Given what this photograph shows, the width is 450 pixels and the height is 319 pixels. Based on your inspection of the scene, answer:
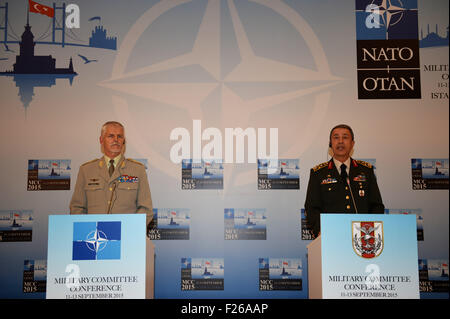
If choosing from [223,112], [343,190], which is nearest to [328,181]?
[343,190]

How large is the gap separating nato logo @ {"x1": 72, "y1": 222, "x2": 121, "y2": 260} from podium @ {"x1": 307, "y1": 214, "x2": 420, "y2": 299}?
100cm

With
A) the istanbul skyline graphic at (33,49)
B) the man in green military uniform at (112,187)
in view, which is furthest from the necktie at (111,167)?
the istanbul skyline graphic at (33,49)

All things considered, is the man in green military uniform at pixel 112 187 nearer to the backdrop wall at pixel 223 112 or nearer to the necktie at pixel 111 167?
the necktie at pixel 111 167

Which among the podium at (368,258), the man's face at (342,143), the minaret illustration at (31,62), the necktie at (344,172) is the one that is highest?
the minaret illustration at (31,62)

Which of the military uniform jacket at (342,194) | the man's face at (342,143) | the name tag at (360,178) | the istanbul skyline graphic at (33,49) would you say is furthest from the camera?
A: the istanbul skyline graphic at (33,49)

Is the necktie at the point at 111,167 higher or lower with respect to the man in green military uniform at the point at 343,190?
higher

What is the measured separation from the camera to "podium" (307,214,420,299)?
1.85 m

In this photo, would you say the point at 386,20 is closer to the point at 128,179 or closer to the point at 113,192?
the point at 128,179

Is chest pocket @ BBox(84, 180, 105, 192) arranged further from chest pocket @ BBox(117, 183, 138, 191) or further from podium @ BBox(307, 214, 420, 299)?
podium @ BBox(307, 214, 420, 299)

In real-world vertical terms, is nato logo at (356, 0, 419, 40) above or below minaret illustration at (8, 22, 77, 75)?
above

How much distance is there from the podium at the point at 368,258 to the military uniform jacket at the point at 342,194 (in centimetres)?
147

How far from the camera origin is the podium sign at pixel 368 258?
1850mm

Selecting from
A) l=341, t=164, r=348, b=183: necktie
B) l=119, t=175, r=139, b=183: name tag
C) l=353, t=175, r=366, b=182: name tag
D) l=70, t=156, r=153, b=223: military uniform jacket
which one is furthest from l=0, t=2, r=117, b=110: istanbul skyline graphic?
l=353, t=175, r=366, b=182: name tag
